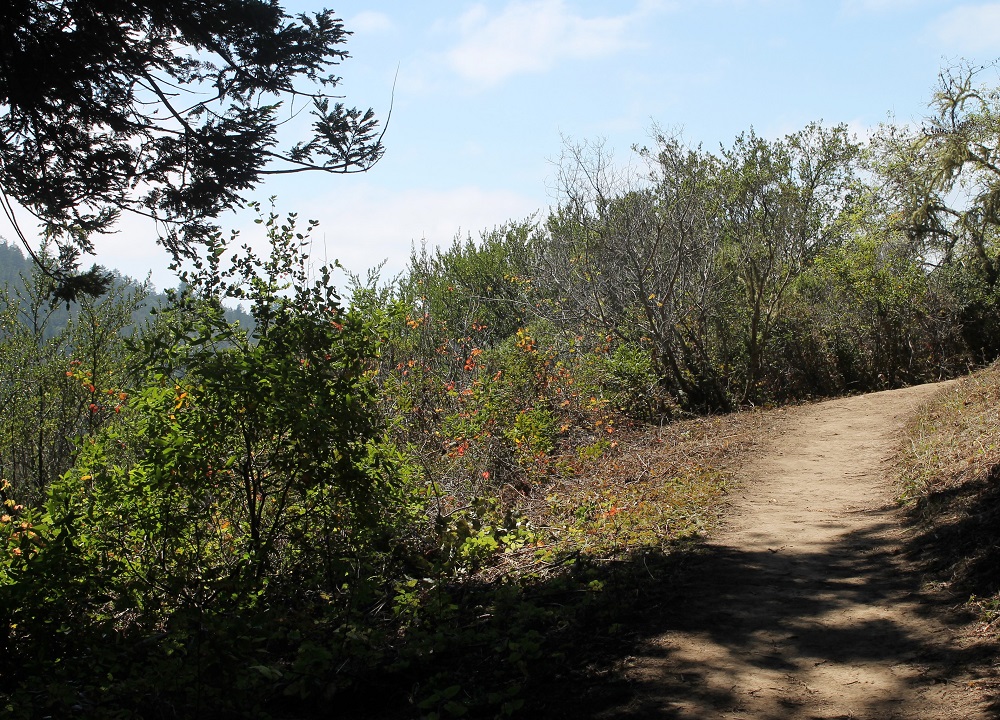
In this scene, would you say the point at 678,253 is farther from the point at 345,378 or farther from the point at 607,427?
the point at 345,378

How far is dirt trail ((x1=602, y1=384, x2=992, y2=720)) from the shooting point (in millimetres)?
3436

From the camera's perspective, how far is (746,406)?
45.9 ft

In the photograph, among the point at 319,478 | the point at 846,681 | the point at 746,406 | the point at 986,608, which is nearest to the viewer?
the point at 846,681

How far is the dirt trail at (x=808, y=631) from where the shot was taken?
3436mm

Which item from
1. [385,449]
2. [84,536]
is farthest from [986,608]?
[84,536]

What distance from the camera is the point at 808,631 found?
420 centimetres

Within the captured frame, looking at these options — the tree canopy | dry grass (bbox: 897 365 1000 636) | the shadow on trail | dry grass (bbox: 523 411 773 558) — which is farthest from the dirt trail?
the tree canopy

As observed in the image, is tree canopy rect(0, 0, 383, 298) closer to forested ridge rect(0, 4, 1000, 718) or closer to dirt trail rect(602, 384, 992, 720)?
forested ridge rect(0, 4, 1000, 718)

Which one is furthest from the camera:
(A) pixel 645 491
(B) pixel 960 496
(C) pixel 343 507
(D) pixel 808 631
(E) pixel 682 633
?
(A) pixel 645 491

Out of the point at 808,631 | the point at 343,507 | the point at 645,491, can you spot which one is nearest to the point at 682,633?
the point at 808,631

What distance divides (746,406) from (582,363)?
3123mm

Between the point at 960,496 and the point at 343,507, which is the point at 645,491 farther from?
the point at 343,507

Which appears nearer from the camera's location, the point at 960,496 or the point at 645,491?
the point at 960,496

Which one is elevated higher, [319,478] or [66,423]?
[66,423]
